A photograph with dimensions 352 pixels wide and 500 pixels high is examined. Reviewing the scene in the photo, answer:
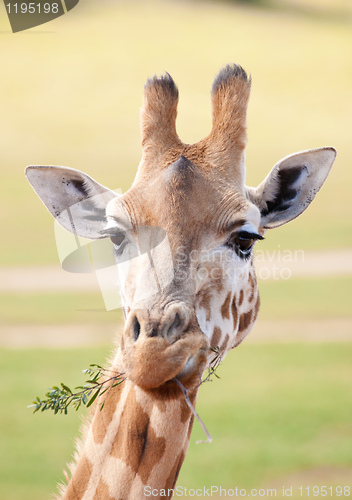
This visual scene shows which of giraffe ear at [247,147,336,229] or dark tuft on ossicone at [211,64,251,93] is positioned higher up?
dark tuft on ossicone at [211,64,251,93]

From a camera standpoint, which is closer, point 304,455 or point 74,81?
point 304,455

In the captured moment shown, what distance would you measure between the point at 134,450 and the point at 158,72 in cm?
2836

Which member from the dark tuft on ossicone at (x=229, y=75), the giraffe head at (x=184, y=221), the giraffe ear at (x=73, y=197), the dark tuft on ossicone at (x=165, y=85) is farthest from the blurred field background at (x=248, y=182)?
the dark tuft on ossicone at (x=229, y=75)

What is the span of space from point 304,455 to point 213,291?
29.2 feet

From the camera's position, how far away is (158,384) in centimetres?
351

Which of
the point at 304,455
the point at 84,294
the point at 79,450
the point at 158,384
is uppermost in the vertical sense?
the point at 158,384

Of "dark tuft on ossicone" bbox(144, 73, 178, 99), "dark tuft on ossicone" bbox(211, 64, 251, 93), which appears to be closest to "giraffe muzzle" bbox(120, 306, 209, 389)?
"dark tuft on ossicone" bbox(144, 73, 178, 99)

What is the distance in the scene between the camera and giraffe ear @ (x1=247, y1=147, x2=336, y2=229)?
4.68 meters

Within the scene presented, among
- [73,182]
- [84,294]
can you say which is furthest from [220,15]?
[73,182]

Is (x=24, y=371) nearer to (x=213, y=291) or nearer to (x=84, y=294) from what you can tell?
(x=84, y=294)

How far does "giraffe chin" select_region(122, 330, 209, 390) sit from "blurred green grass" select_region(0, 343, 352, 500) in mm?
8196

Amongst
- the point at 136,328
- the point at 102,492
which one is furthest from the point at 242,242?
the point at 102,492

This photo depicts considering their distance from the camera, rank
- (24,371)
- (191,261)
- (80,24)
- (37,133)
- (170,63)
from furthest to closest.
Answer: (80,24)
(170,63)
(37,133)
(24,371)
(191,261)

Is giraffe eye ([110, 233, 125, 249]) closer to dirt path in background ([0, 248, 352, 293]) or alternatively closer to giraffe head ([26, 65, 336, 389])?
giraffe head ([26, 65, 336, 389])
